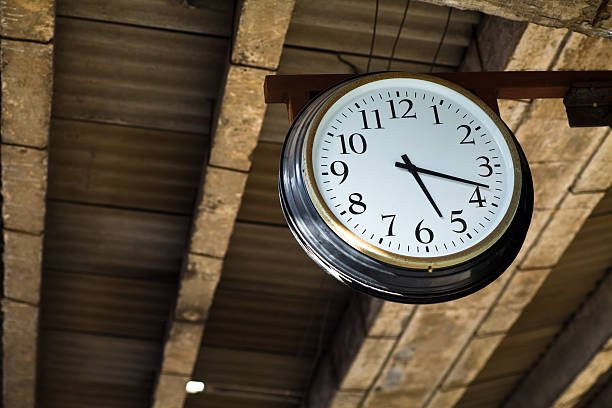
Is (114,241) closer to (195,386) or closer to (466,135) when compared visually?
(195,386)

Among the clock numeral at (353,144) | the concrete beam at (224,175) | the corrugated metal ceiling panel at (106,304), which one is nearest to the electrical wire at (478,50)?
the concrete beam at (224,175)

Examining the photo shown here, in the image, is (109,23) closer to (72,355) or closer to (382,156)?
(382,156)

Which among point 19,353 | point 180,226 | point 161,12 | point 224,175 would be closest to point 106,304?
point 19,353

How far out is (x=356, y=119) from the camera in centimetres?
281

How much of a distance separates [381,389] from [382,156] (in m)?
4.27

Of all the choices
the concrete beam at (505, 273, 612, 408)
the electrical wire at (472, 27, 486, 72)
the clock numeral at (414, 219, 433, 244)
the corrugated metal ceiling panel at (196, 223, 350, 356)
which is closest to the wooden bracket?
the clock numeral at (414, 219, 433, 244)

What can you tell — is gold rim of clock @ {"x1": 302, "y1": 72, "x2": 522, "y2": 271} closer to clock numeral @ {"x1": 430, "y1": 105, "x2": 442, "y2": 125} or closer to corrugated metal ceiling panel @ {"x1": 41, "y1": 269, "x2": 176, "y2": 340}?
clock numeral @ {"x1": 430, "y1": 105, "x2": 442, "y2": 125}

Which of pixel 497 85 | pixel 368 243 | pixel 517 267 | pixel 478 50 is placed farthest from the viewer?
pixel 517 267

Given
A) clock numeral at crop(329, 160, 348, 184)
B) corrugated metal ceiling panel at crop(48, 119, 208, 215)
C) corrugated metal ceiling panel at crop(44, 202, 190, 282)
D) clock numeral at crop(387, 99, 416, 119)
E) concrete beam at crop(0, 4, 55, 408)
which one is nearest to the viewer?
clock numeral at crop(329, 160, 348, 184)

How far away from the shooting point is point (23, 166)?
16.2 ft

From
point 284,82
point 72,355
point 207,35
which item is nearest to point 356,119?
point 284,82

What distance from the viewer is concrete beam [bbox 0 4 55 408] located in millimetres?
4125

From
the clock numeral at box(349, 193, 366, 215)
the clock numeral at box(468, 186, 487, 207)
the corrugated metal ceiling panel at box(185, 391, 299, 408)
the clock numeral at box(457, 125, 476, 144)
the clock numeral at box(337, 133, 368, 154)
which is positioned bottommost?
the corrugated metal ceiling panel at box(185, 391, 299, 408)

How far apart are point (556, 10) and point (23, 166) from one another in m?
3.56
